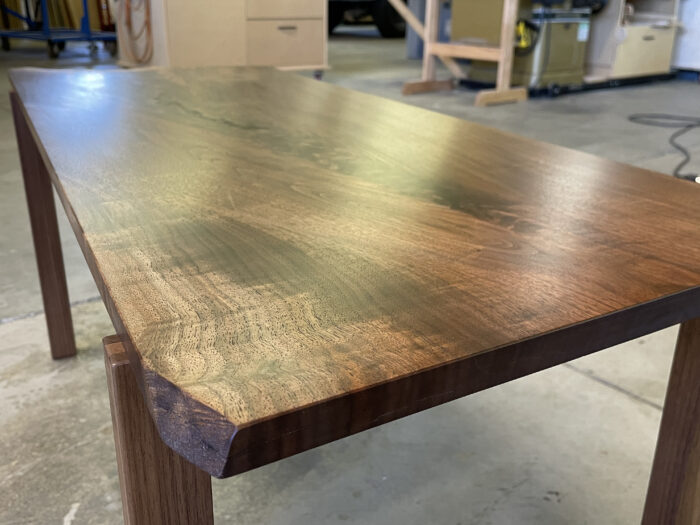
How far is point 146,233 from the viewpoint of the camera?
1.61ft

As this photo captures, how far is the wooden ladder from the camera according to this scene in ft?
11.5

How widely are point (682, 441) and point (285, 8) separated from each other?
3.58 m

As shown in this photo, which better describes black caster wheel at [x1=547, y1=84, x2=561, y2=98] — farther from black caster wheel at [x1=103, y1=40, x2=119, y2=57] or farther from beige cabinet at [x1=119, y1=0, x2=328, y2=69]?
black caster wheel at [x1=103, y1=40, x2=119, y2=57]

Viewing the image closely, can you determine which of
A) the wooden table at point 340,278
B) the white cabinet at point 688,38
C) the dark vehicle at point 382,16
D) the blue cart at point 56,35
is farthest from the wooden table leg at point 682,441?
the dark vehicle at point 382,16

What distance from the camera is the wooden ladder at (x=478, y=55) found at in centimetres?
351

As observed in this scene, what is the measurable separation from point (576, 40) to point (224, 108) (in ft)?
11.1

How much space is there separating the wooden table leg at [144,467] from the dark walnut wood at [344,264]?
3cm

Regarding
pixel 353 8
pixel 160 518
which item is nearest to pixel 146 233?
pixel 160 518

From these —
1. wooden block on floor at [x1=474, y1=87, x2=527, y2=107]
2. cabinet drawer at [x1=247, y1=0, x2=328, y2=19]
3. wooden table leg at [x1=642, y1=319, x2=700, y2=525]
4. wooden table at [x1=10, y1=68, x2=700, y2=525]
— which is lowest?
wooden block on floor at [x1=474, y1=87, x2=527, y2=107]

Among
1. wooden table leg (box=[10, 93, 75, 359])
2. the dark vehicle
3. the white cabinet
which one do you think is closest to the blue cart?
the dark vehicle

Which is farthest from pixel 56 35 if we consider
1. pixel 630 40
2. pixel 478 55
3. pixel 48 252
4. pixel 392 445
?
pixel 392 445

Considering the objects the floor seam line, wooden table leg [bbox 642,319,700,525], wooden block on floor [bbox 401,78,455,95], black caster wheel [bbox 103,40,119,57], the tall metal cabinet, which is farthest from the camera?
black caster wheel [bbox 103,40,119,57]

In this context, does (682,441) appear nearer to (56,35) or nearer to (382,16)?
(56,35)

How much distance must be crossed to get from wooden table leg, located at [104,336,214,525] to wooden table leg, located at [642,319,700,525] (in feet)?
1.36
